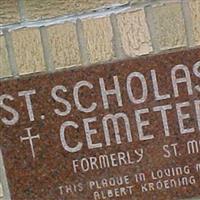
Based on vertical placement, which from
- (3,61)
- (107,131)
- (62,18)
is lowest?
(107,131)

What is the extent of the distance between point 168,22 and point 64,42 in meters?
0.44

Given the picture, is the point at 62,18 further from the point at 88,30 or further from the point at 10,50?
the point at 10,50

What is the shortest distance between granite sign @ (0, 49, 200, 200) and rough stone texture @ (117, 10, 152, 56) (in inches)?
2.7

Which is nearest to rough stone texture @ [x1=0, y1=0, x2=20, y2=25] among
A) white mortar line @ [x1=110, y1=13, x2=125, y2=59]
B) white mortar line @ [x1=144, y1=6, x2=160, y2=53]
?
white mortar line @ [x1=110, y1=13, x2=125, y2=59]

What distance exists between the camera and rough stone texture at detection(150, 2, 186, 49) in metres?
2.61

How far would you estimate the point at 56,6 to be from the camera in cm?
263

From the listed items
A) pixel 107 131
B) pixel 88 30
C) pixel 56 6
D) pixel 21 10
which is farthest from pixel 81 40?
pixel 107 131

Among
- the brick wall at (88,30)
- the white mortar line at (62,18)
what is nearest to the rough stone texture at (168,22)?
the brick wall at (88,30)

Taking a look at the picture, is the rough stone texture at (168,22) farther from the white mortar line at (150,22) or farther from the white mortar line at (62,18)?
the white mortar line at (62,18)

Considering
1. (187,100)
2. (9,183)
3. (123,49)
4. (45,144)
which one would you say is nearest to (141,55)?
(123,49)

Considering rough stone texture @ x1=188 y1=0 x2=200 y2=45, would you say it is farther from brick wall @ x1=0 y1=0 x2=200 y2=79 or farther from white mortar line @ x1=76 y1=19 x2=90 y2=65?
white mortar line @ x1=76 y1=19 x2=90 y2=65

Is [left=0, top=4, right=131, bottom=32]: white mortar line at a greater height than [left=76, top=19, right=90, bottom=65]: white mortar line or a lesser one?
greater

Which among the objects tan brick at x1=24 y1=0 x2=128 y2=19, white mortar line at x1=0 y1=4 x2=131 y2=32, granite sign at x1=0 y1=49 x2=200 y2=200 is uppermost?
tan brick at x1=24 y1=0 x2=128 y2=19

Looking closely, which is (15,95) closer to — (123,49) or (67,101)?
(67,101)
